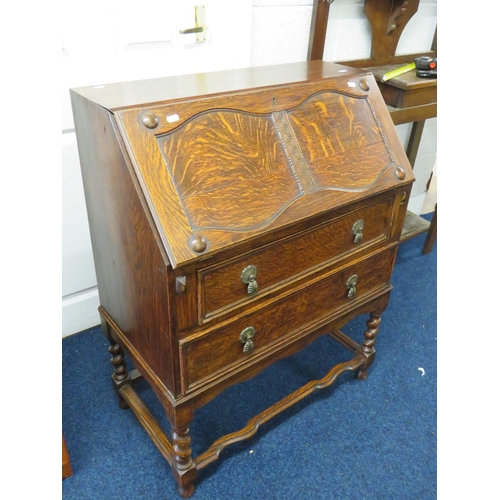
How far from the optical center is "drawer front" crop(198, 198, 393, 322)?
1143mm

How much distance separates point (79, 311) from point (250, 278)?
1203mm

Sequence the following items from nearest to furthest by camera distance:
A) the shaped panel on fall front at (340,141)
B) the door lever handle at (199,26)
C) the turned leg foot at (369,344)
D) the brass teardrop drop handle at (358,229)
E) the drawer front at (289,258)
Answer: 1. the drawer front at (289,258)
2. the shaped panel on fall front at (340,141)
3. the brass teardrop drop handle at (358,229)
4. the door lever handle at (199,26)
5. the turned leg foot at (369,344)

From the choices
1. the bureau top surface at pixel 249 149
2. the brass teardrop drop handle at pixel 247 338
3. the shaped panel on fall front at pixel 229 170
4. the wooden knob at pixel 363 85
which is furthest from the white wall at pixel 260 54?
the brass teardrop drop handle at pixel 247 338

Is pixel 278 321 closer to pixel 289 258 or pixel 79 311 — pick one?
pixel 289 258

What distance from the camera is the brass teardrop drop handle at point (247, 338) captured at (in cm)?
128

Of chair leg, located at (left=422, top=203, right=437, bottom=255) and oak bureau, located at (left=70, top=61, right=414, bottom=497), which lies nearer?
oak bureau, located at (left=70, top=61, right=414, bottom=497)

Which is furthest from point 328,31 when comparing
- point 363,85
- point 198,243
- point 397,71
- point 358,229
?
point 198,243

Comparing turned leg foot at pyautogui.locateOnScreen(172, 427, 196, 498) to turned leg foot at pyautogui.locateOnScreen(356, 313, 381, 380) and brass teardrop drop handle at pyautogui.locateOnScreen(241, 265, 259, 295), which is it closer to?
brass teardrop drop handle at pyautogui.locateOnScreen(241, 265, 259, 295)

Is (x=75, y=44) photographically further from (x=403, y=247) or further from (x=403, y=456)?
(x=403, y=247)

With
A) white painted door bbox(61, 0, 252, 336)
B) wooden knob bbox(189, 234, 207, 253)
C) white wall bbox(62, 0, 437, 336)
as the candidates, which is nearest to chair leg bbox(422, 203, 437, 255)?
white wall bbox(62, 0, 437, 336)

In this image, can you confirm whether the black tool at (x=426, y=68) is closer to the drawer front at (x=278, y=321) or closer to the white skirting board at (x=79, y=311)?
the drawer front at (x=278, y=321)

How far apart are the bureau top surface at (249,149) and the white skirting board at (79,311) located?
1093mm

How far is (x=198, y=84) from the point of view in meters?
1.33

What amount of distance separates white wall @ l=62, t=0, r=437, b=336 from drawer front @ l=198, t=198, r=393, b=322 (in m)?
0.87
